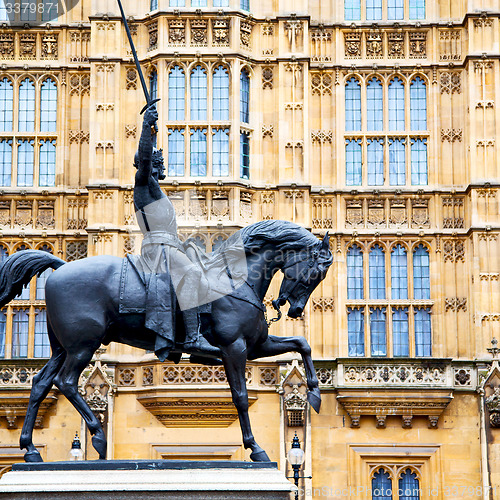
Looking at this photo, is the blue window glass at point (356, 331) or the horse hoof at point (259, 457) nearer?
the horse hoof at point (259, 457)

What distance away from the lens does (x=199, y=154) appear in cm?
2783

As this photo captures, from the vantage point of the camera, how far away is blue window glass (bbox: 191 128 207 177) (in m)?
27.8

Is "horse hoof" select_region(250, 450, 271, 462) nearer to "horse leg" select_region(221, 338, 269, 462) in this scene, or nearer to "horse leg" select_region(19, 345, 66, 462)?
"horse leg" select_region(221, 338, 269, 462)

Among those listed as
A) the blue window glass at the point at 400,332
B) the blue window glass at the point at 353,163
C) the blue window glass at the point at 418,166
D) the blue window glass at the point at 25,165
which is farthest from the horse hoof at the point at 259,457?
the blue window glass at the point at 25,165

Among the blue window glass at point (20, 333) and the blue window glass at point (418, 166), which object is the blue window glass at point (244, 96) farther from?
the blue window glass at point (20, 333)

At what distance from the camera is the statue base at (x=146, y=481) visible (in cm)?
986

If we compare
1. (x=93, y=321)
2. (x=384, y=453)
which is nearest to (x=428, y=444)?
(x=384, y=453)

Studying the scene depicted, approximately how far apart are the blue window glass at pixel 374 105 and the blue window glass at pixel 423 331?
15.8ft

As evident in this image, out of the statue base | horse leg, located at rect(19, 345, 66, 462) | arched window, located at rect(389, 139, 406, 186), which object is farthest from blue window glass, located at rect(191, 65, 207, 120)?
the statue base

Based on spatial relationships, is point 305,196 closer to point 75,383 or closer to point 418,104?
point 418,104

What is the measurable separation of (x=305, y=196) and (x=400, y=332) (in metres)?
4.04

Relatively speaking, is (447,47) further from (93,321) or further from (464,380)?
(93,321)

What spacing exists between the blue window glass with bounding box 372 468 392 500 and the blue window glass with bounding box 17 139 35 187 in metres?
11.2

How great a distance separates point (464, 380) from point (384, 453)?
2.55 meters
